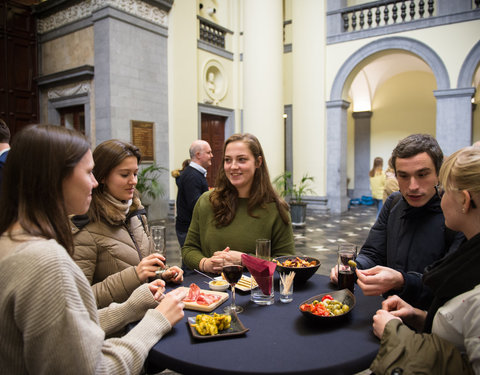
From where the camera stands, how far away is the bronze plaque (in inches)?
323

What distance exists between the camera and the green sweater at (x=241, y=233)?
2.33 metres

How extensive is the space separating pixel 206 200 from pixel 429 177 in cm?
132

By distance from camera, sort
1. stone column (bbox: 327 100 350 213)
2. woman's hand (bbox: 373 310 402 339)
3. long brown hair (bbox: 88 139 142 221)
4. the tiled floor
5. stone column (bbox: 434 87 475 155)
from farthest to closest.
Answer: stone column (bbox: 327 100 350 213) < stone column (bbox: 434 87 475 155) < the tiled floor < long brown hair (bbox: 88 139 142 221) < woman's hand (bbox: 373 310 402 339)

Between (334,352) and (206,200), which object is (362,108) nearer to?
(206,200)

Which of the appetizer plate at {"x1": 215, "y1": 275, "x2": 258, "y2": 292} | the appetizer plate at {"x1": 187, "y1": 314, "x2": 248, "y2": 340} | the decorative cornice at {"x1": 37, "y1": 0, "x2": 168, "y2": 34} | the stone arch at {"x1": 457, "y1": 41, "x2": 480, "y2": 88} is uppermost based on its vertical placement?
the decorative cornice at {"x1": 37, "y1": 0, "x2": 168, "y2": 34}

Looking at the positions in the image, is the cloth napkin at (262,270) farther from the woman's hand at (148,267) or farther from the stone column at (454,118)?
the stone column at (454,118)

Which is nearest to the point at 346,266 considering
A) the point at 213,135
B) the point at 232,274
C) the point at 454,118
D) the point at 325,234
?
the point at 232,274

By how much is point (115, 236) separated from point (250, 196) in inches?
35.5

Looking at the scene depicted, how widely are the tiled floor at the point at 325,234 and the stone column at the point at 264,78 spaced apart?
6.03 ft

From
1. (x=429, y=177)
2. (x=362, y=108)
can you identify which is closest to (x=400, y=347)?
(x=429, y=177)

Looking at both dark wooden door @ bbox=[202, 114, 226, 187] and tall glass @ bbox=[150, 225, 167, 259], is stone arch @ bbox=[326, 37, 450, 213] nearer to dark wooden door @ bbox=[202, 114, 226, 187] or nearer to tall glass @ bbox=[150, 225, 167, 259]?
dark wooden door @ bbox=[202, 114, 226, 187]

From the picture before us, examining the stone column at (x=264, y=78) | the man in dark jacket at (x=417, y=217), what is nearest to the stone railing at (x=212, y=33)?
the stone column at (x=264, y=78)

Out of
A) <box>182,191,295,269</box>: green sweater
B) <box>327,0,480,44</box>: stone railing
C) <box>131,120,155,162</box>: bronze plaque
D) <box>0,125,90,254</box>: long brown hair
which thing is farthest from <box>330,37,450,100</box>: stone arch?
<box>0,125,90,254</box>: long brown hair

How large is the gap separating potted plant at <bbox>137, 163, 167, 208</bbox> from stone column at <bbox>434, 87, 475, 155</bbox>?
6.62m
